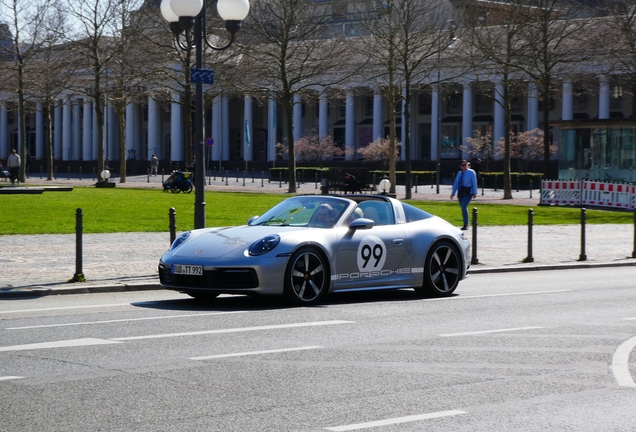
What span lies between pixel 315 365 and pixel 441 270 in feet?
20.8

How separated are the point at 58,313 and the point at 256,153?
101 m

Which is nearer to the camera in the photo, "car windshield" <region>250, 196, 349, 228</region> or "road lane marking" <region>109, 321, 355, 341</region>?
"road lane marking" <region>109, 321, 355, 341</region>

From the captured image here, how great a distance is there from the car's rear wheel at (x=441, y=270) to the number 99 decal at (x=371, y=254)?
0.86 meters

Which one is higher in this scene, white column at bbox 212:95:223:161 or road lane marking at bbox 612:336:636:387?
white column at bbox 212:95:223:161

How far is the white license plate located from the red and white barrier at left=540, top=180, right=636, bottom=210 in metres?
32.3

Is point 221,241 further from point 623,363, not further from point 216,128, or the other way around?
point 216,128

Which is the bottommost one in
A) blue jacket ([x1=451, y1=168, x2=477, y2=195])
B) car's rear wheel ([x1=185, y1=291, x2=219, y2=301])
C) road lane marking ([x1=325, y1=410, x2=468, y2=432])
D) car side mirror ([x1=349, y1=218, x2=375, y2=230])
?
car's rear wheel ([x1=185, y1=291, x2=219, y2=301])

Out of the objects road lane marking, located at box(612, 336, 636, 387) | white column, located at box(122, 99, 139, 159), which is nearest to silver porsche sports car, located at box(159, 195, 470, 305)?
road lane marking, located at box(612, 336, 636, 387)

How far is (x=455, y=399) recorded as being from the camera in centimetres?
741

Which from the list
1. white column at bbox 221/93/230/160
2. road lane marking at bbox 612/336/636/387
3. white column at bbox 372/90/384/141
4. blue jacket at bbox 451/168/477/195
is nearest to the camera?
road lane marking at bbox 612/336/636/387

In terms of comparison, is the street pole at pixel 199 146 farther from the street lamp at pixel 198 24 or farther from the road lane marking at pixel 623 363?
the road lane marking at pixel 623 363

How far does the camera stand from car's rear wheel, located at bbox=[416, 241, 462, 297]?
14656 millimetres

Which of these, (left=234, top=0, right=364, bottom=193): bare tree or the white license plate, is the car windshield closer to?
the white license plate

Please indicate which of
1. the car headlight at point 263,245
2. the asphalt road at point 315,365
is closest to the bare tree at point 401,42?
the car headlight at point 263,245
